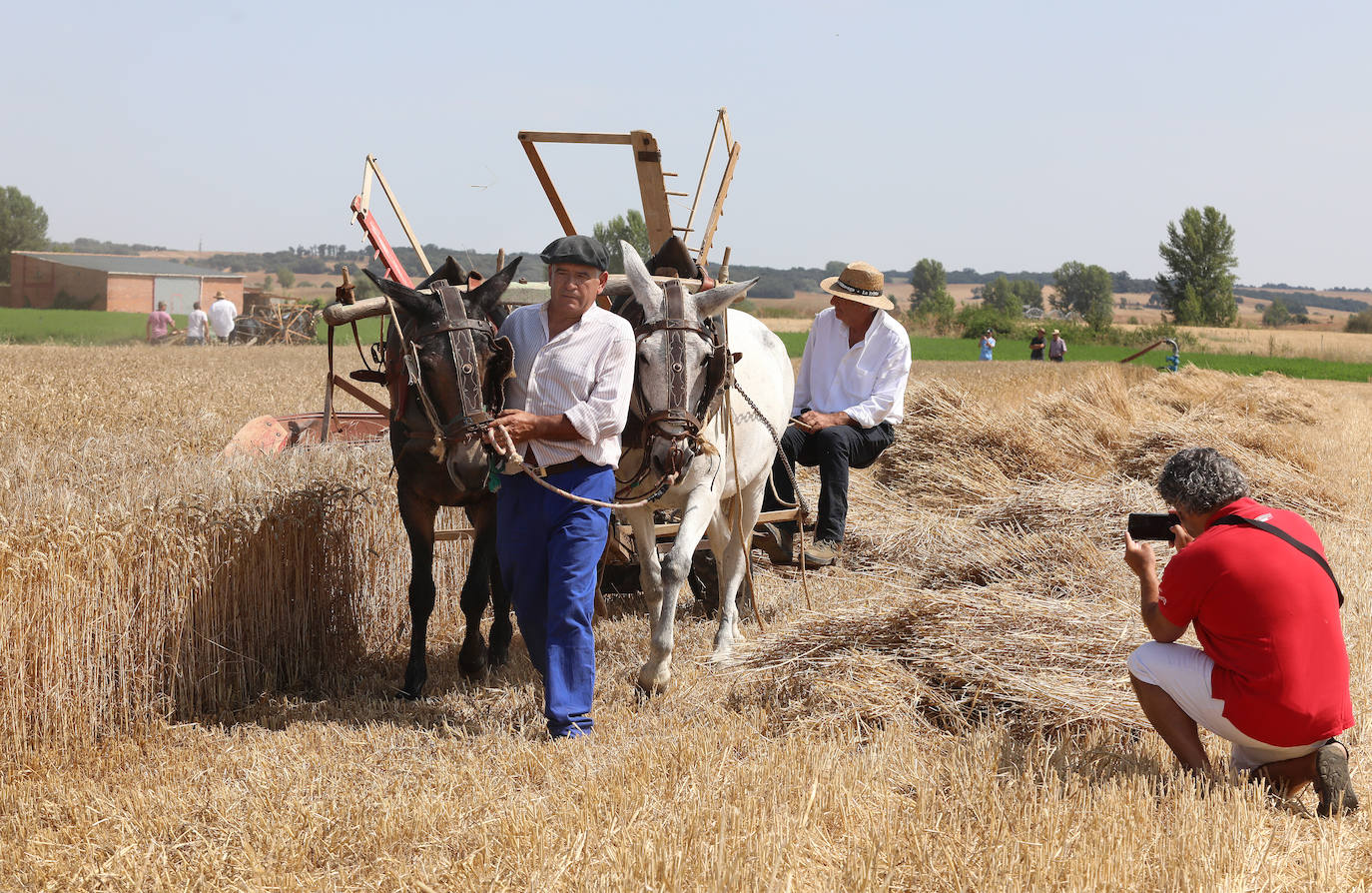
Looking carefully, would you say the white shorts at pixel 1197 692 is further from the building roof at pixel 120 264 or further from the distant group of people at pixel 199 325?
the building roof at pixel 120 264

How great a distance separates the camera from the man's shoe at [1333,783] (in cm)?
381

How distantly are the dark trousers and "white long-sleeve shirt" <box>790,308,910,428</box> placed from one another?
13 cm

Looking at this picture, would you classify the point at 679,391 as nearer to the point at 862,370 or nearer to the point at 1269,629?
the point at 1269,629

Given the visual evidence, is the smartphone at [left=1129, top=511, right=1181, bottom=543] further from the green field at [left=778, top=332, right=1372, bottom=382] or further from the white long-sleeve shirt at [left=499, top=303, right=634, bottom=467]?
the green field at [left=778, top=332, right=1372, bottom=382]

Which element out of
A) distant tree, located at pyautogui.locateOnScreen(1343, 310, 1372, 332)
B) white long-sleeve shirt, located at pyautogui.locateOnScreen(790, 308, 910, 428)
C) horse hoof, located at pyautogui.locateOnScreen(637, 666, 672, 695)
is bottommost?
horse hoof, located at pyautogui.locateOnScreen(637, 666, 672, 695)

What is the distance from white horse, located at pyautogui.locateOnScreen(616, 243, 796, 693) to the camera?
5152 millimetres

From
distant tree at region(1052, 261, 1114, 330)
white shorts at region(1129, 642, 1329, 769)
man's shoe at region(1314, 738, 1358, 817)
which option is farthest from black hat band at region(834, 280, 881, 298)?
distant tree at region(1052, 261, 1114, 330)

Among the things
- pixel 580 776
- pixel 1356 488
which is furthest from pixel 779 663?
pixel 1356 488

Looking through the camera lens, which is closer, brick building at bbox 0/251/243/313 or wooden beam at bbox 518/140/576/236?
wooden beam at bbox 518/140/576/236

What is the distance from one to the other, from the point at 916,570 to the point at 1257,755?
10.9 ft

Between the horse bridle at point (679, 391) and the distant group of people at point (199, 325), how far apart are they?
25.8 metres

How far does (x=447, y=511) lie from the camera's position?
7492mm

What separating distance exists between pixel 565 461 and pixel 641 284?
108 centimetres

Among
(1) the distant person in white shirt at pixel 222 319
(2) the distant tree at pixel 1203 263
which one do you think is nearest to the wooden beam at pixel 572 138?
(1) the distant person in white shirt at pixel 222 319
